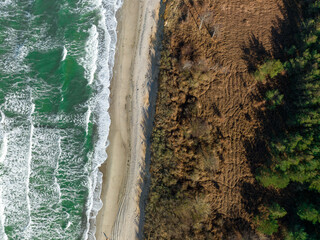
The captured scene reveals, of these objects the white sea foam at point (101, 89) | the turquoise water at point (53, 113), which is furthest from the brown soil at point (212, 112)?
the turquoise water at point (53, 113)

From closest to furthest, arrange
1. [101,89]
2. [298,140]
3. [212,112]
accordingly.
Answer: [298,140]
[212,112]
[101,89]

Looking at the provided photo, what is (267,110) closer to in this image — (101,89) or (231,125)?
(231,125)

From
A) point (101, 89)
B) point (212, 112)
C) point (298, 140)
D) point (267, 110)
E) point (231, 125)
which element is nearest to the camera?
point (298, 140)

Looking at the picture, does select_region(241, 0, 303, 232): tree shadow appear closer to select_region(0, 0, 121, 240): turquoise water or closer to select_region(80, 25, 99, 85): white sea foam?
select_region(0, 0, 121, 240): turquoise water

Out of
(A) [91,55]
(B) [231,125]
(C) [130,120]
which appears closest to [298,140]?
(B) [231,125]

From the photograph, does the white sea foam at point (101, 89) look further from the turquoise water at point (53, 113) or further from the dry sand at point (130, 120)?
the dry sand at point (130, 120)

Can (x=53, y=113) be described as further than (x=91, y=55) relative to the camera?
No
